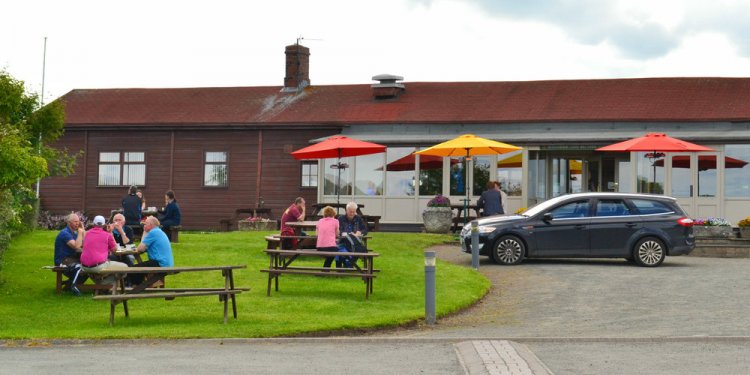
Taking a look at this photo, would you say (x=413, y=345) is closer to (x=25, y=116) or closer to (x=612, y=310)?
(x=612, y=310)

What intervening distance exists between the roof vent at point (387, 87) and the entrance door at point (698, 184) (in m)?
10.1

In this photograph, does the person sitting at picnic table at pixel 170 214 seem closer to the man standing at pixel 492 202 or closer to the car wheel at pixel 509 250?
the car wheel at pixel 509 250

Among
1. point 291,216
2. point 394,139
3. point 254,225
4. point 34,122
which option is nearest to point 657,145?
point 394,139

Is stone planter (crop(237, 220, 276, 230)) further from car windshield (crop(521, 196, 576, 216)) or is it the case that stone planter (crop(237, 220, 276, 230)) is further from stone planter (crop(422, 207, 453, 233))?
car windshield (crop(521, 196, 576, 216))

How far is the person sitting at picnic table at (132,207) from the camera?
25062 millimetres

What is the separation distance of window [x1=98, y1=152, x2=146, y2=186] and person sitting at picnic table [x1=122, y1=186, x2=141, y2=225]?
494 inches

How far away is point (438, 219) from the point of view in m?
30.0

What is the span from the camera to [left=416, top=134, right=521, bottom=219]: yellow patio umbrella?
2881cm

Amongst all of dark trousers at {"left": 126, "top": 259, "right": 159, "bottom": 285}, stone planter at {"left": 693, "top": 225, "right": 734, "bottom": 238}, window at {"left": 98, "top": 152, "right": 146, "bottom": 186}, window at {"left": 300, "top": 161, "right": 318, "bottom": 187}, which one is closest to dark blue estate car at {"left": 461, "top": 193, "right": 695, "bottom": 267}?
stone planter at {"left": 693, "top": 225, "right": 734, "bottom": 238}

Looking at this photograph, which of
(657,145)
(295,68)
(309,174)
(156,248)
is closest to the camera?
(156,248)

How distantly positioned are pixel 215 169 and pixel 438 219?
31.9 feet

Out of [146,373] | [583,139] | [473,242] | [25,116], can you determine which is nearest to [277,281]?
[473,242]

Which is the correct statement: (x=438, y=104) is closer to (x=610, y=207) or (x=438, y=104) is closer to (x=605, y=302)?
(x=610, y=207)

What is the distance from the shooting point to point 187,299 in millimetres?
18047
